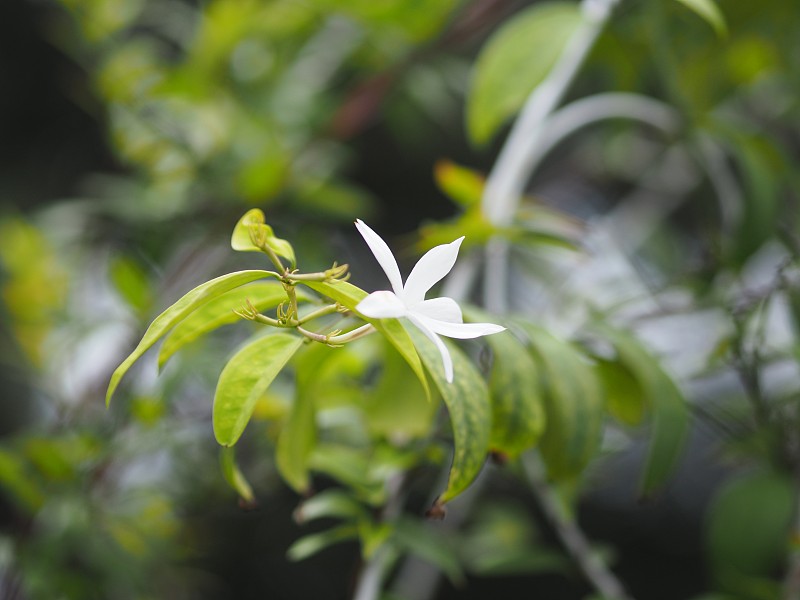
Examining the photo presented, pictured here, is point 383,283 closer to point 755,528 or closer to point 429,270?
point 755,528

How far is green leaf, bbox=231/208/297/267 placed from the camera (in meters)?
0.26

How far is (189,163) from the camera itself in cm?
76

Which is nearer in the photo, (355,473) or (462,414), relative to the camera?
(462,414)

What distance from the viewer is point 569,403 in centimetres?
36

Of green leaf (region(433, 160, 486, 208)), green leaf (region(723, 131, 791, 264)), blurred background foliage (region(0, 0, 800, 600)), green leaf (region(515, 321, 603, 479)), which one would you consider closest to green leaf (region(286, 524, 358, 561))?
blurred background foliage (region(0, 0, 800, 600))

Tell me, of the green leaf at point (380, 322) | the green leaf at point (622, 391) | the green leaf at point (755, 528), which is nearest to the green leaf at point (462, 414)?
the green leaf at point (380, 322)

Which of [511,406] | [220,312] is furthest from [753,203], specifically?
[220,312]

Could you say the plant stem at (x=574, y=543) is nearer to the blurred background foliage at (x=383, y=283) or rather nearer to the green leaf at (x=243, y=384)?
the blurred background foliage at (x=383, y=283)

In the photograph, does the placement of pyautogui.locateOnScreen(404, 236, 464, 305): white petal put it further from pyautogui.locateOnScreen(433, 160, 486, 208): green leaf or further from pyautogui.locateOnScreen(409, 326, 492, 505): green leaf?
pyautogui.locateOnScreen(433, 160, 486, 208): green leaf

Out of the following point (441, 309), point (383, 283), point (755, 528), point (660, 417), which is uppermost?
point (383, 283)

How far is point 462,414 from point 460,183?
A: 25 cm

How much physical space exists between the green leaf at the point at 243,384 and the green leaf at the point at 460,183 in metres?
0.25

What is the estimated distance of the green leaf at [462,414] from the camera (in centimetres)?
28

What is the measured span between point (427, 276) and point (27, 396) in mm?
1044
